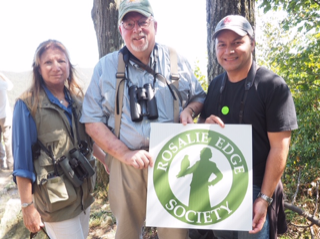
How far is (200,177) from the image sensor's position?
5.90 ft

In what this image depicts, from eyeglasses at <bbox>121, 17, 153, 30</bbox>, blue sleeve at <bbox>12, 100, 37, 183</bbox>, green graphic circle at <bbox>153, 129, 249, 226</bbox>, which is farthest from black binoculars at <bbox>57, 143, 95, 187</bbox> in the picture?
eyeglasses at <bbox>121, 17, 153, 30</bbox>

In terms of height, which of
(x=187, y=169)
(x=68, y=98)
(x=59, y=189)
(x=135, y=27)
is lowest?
(x=59, y=189)

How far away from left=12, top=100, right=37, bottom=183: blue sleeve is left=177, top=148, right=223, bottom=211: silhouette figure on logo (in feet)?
3.63

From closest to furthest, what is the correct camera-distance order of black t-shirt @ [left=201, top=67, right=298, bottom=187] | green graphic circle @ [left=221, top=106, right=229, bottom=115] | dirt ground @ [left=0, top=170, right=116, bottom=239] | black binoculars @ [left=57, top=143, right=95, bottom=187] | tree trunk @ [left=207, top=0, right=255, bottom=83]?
black t-shirt @ [left=201, top=67, right=298, bottom=187]
green graphic circle @ [left=221, top=106, right=229, bottom=115]
black binoculars @ [left=57, top=143, right=95, bottom=187]
tree trunk @ [left=207, top=0, right=255, bottom=83]
dirt ground @ [left=0, top=170, right=116, bottom=239]

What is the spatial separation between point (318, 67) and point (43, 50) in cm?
471

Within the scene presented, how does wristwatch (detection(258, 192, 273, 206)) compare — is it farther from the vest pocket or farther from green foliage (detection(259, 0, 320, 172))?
green foliage (detection(259, 0, 320, 172))

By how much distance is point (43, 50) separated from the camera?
223cm

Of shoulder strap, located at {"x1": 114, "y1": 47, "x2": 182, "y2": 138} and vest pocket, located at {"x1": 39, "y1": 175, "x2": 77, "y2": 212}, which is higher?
shoulder strap, located at {"x1": 114, "y1": 47, "x2": 182, "y2": 138}

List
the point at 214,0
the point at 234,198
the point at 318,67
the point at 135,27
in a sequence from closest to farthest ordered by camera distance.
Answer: the point at 234,198 < the point at 135,27 < the point at 214,0 < the point at 318,67

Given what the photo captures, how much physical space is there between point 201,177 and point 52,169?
1.15 m

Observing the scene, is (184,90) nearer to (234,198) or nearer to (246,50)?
(246,50)

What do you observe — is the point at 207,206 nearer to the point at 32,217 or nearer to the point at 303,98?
the point at 32,217

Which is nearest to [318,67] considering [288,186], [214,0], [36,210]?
[288,186]

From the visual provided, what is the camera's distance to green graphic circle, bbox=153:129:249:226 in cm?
176
